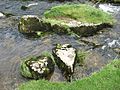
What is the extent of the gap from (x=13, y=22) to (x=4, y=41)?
2.65m

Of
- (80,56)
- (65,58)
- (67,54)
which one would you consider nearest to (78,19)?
(80,56)

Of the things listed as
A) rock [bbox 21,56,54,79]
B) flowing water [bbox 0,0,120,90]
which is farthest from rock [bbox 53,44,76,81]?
rock [bbox 21,56,54,79]

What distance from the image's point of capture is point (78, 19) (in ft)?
62.6

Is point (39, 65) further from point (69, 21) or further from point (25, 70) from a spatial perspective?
point (69, 21)

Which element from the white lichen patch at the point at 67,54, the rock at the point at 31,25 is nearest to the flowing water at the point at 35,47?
the rock at the point at 31,25

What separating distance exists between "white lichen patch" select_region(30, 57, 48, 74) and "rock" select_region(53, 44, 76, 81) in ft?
2.51

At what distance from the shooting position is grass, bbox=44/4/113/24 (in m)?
19.1

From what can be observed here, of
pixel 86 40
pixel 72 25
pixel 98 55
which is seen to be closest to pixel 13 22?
pixel 72 25

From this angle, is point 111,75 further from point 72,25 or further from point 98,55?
point 72,25

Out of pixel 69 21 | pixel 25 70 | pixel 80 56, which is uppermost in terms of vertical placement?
pixel 25 70

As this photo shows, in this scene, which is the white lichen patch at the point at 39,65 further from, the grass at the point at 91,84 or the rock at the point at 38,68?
the grass at the point at 91,84

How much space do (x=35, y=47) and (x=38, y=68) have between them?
9.17ft

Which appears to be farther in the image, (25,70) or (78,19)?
(78,19)

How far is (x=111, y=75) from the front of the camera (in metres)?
13.5
